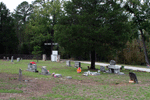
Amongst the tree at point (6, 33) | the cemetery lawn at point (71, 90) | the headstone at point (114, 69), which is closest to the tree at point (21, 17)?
the tree at point (6, 33)

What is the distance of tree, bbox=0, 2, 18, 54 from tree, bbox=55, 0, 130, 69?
28.2 m

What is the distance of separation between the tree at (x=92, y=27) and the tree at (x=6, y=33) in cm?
2818

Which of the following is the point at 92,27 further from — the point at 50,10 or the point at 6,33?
the point at 6,33

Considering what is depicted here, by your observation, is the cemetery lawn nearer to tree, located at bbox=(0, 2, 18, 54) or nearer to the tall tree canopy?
the tall tree canopy

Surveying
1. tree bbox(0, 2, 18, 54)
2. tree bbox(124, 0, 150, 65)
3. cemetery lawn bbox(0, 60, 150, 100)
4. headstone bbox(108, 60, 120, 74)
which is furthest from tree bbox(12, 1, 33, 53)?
cemetery lawn bbox(0, 60, 150, 100)

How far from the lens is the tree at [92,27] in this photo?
54.0 feet

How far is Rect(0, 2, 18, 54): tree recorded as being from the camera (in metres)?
41.6

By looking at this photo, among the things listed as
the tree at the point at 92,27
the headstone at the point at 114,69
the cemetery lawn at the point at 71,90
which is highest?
the tree at the point at 92,27

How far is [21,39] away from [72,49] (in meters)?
41.8

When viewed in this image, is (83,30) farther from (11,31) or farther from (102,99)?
(11,31)

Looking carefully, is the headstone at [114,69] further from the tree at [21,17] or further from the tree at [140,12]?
the tree at [21,17]

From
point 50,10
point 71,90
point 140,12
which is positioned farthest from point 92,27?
point 50,10

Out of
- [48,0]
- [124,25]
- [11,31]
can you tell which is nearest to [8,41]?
[11,31]

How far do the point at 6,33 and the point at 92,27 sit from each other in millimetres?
32240
